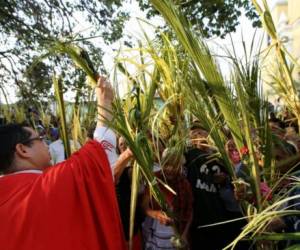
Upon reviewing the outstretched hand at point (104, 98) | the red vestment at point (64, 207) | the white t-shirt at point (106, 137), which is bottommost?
the red vestment at point (64, 207)

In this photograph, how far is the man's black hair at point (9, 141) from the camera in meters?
2.24

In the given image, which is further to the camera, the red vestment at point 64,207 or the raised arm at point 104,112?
the raised arm at point 104,112

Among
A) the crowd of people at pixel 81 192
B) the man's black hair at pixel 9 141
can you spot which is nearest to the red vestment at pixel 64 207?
the crowd of people at pixel 81 192

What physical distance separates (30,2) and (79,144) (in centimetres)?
570

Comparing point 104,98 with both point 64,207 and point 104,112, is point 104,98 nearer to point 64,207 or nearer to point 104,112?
point 104,112

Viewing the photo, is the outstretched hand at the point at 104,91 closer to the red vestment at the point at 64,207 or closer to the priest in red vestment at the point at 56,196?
the priest in red vestment at the point at 56,196

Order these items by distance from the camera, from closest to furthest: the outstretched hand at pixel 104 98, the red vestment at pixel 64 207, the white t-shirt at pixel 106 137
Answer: the red vestment at pixel 64 207, the outstretched hand at pixel 104 98, the white t-shirt at pixel 106 137

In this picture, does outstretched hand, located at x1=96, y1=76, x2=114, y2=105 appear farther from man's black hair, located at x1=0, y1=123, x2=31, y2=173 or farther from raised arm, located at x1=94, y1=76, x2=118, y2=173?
man's black hair, located at x1=0, y1=123, x2=31, y2=173

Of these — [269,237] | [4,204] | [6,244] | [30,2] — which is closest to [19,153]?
[4,204]

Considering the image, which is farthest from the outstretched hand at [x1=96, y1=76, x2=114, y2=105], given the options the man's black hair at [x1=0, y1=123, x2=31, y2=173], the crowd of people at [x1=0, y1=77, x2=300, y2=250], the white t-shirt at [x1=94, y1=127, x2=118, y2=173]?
the man's black hair at [x1=0, y1=123, x2=31, y2=173]

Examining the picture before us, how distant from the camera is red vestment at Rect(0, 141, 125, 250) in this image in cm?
203

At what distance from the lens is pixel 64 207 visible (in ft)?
6.88

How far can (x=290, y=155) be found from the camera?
2.24m

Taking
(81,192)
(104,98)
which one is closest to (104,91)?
(104,98)
